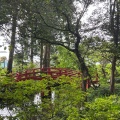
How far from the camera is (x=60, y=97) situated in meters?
3.70

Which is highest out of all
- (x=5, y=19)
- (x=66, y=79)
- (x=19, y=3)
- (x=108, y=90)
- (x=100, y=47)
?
(x=19, y=3)

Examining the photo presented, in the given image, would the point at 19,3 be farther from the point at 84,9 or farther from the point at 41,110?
the point at 41,110

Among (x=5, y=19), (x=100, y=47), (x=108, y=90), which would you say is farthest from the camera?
(x=108, y=90)

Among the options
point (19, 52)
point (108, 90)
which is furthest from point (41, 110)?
point (19, 52)

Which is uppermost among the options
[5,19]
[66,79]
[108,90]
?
[5,19]

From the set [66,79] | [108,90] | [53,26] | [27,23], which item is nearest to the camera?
[66,79]

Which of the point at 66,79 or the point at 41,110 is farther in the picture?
the point at 66,79

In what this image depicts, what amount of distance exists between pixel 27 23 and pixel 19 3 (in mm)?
701

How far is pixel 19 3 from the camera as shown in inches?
252

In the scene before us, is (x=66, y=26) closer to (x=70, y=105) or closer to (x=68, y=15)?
(x=68, y=15)

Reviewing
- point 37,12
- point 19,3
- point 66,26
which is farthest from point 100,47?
point 19,3

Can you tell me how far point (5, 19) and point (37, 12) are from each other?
3.34 feet

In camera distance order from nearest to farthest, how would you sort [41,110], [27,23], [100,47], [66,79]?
[41,110], [66,79], [27,23], [100,47]

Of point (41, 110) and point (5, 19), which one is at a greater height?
point (5, 19)
